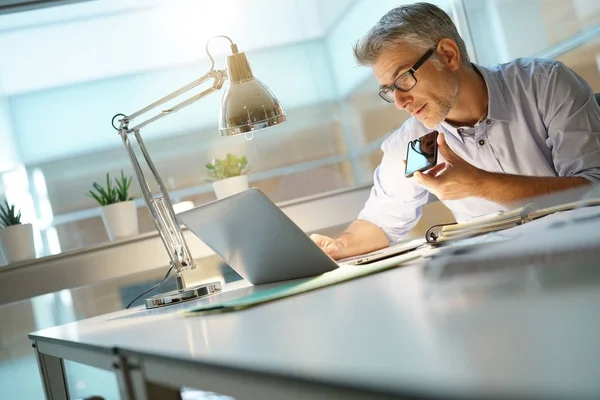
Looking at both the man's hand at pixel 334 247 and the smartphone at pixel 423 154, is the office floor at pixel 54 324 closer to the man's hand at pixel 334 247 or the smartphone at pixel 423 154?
the man's hand at pixel 334 247

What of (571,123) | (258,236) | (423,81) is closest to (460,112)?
(423,81)

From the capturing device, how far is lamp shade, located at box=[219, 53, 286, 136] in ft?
5.56

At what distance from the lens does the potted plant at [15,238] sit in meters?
3.05

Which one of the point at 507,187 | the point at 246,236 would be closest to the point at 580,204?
the point at 507,187

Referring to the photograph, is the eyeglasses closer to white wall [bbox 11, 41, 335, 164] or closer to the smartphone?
the smartphone

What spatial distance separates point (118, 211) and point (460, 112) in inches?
62.0

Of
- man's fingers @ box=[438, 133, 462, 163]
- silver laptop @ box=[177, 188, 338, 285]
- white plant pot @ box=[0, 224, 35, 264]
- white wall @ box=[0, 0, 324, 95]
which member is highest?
white wall @ box=[0, 0, 324, 95]

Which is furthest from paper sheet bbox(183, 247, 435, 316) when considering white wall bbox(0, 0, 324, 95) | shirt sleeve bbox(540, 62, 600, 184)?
white wall bbox(0, 0, 324, 95)

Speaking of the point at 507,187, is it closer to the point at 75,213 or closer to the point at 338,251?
the point at 338,251

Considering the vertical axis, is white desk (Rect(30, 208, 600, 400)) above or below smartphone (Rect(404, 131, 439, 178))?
below

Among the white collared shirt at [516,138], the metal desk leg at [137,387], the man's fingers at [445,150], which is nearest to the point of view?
the metal desk leg at [137,387]

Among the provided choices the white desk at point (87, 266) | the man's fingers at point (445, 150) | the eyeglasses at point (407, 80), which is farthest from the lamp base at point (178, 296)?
the white desk at point (87, 266)

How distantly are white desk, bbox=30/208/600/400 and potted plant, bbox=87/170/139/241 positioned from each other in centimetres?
203

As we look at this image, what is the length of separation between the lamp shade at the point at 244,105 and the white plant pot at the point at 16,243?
1681 millimetres
